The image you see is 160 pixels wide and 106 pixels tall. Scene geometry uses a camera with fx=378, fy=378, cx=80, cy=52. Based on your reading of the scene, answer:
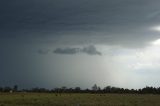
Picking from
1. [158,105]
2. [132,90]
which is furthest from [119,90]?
[158,105]

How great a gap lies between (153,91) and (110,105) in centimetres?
12405

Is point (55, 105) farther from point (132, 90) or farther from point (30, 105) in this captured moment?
point (132, 90)

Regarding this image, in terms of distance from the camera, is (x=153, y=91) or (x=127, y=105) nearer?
(x=127, y=105)

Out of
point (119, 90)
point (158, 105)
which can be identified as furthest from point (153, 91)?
point (158, 105)

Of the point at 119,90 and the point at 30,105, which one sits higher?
the point at 119,90

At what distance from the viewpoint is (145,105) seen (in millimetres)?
65938

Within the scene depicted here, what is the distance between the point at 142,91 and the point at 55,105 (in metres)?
127

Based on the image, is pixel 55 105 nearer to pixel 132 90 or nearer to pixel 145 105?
pixel 145 105

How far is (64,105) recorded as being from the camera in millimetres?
62844

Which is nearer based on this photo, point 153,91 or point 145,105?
point 145,105

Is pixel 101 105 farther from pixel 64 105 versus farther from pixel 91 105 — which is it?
pixel 64 105

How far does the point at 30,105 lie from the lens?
211 feet

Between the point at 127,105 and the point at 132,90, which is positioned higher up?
the point at 132,90

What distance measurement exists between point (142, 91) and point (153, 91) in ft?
17.6
